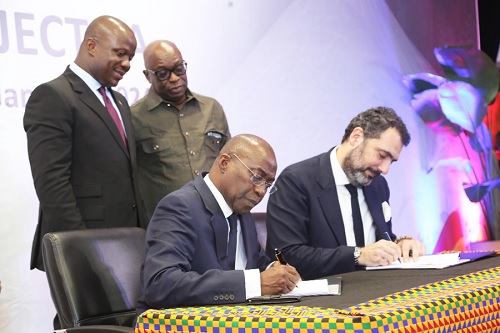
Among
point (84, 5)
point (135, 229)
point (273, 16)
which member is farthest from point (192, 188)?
point (273, 16)

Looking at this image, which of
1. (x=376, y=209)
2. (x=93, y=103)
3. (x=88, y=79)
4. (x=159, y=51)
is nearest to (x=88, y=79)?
(x=88, y=79)

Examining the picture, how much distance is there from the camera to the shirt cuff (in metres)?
2.62

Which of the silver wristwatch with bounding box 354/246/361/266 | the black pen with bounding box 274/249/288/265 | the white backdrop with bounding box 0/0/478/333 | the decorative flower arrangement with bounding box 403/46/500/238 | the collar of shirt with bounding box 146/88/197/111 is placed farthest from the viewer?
the decorative flower arrangement with bounding box 403/46/500/238

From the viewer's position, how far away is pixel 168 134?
4457 mm

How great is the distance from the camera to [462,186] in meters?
8.98

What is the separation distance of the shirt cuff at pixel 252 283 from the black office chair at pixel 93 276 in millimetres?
493

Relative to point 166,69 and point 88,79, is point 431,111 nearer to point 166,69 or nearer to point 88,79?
point 166,69

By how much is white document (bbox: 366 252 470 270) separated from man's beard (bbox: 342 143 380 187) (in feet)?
1.65

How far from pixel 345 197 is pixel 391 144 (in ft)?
1.09

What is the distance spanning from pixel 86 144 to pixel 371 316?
7.46 feet

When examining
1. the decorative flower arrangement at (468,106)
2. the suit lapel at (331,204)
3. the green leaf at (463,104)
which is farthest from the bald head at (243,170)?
the green leaf at (463,104)

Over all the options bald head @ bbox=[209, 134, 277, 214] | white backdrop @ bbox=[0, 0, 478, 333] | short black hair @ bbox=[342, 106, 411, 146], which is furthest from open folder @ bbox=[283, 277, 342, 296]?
white backdrop @ bbox=[0, 0, 478, 333]

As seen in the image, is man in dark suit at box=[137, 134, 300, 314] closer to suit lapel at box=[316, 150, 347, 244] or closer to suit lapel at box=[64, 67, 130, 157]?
suit lapel at box=[316, 150, 347, 244]

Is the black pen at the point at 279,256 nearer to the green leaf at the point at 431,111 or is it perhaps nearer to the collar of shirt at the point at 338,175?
the collar of shirt at the point at 338,175
